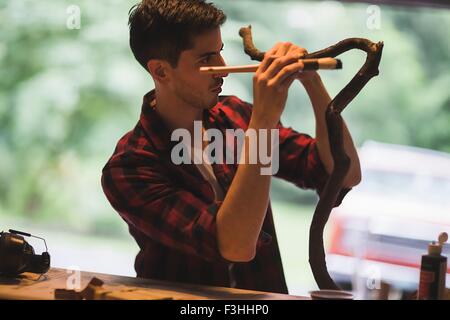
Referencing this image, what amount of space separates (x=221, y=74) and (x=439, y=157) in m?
2.48

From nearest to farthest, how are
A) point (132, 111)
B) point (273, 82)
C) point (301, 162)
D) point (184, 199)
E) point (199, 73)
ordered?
point (273, 82) → point (184, 199) → point (199, 73) → point (301, 162) → point (132, 111)

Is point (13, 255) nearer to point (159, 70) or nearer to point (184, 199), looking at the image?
point (184, 199)

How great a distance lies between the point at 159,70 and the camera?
2.14 meters

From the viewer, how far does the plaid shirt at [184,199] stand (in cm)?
191

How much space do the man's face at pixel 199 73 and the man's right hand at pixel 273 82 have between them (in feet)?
0.87

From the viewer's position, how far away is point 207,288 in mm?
1985

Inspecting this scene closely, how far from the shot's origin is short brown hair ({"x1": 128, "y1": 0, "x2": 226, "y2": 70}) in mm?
2068

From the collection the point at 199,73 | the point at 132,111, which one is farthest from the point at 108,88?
the point at 199,73

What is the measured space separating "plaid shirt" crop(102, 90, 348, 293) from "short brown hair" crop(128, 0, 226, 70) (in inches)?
6.5

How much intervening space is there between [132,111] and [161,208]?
8.83ft

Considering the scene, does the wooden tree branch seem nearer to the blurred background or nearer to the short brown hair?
the short brown hair

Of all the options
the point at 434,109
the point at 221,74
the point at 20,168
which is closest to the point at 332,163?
the point at 221,74

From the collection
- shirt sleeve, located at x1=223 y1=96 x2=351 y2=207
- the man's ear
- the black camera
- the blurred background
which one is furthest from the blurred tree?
Answer: the black camera

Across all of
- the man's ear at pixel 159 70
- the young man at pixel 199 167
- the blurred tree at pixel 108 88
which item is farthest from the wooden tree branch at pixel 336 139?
the blurred tree at pixel 108 88
